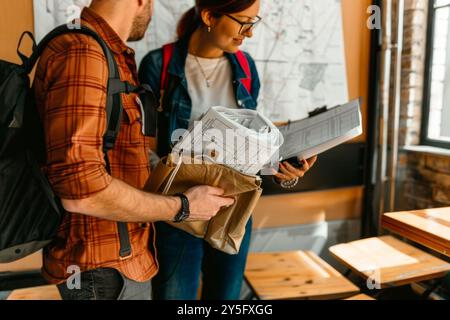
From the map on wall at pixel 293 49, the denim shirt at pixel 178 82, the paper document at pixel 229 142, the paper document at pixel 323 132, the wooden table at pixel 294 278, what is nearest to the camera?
the paper document at pixel 229 142

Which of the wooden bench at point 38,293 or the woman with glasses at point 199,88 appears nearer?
the woman with glasses at point 199,88

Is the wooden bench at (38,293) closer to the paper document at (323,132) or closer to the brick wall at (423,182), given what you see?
the paper document at (323,132)

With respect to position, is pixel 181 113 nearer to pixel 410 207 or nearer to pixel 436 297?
pixel 410 207

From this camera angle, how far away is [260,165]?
0.71 metres

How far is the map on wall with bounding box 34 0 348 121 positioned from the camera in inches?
55.4

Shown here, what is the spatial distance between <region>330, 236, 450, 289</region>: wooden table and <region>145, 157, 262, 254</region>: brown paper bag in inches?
21.0

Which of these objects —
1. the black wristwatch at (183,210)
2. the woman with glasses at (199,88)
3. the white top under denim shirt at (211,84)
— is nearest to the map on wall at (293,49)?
the woman with glasses at (199,88)

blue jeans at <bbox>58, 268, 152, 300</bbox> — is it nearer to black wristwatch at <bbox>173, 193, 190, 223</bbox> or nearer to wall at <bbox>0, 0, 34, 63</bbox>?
black wristwatch at <bbox>173, 193, 190, 223</bbox>

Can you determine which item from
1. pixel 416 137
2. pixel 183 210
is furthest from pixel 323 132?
pixel 183 210

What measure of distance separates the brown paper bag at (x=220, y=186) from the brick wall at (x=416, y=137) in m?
0.44

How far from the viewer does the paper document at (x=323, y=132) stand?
77 cm
